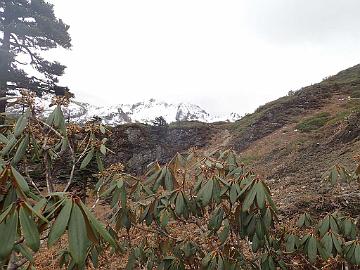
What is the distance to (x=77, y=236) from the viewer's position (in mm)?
1222

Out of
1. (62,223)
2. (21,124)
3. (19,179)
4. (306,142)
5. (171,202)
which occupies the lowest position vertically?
(306,142)

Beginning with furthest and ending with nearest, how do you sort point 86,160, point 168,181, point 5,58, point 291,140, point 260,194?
point 5,58
point 291,140
point 168,181
point 86,160
point 260,194

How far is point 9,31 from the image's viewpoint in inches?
748

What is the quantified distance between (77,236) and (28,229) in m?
0.17

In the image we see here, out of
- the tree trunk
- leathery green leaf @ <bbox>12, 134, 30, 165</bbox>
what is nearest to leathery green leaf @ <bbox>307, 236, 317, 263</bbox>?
leathery green leaf @ <bbox>12, 134, 30, 165</bbox>

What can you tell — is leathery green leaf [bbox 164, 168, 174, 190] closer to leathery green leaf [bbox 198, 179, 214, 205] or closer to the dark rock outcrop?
leathery green leaf [bbox 198, 179, 214, 205]

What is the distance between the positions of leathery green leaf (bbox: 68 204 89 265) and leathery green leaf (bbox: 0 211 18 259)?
7.0 inches

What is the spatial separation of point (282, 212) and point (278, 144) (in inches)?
386

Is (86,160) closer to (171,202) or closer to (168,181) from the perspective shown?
(168,181)

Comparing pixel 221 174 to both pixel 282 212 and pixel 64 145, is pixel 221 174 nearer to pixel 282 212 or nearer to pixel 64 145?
pixel 64 145

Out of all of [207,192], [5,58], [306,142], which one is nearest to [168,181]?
[207,192]

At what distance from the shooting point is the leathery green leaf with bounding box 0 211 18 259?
3.98ft

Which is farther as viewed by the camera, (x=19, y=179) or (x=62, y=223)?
(x=19, y=179)

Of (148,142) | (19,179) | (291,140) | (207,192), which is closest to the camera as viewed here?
(19,179)
